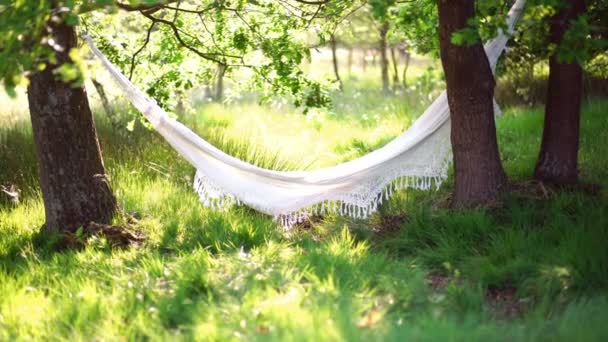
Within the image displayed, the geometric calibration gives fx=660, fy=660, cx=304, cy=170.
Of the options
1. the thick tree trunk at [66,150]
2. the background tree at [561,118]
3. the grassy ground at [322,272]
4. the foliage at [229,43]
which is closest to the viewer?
the grassy ground at [322,272]

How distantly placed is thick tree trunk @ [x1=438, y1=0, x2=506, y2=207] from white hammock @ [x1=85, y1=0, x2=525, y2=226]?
28cm

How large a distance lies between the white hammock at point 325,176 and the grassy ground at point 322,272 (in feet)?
0.40

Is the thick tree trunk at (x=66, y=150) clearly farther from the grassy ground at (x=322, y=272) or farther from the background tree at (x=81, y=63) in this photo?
the grassy ground at (x=322, y=272)

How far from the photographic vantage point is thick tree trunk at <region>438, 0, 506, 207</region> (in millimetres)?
3684

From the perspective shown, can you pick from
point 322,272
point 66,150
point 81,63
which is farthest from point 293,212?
point 81,63

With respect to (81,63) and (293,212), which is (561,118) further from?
(81,63)

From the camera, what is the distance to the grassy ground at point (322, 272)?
242 centimetres

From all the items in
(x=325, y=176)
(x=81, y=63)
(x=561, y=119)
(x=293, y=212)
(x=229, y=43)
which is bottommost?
(x=293, y=212)

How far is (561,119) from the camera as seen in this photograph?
4.00m

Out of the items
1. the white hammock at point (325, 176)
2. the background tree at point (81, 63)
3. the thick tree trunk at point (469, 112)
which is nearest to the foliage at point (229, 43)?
the background tree at point (81, 63)

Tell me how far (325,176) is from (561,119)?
1.47 meters

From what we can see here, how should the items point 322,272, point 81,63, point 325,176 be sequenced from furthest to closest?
point 325,176
point 322,272
point 81,63

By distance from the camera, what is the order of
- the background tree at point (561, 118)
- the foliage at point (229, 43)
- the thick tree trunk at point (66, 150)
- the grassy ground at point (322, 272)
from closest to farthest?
1. the grassy ground at point (322, 272)
2. the thick tree trunk at point (66, 150)
3. the background tree at point (561, 118)
4. the foliage at point (229, 43)

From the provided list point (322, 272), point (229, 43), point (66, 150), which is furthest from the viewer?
point (229, 43)
